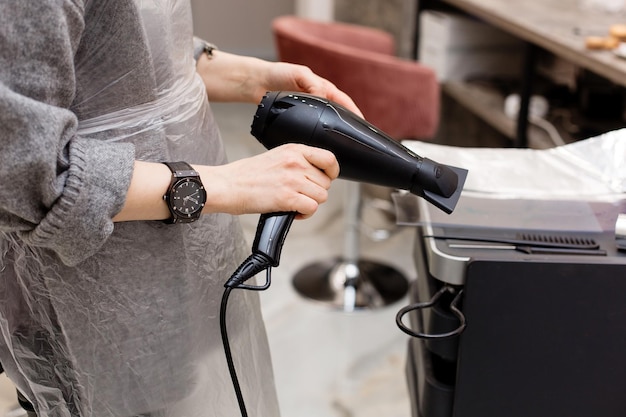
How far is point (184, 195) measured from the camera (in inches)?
24.7

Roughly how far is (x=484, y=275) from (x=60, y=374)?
1.52 feet

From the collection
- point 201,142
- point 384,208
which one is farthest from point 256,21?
point 201,142

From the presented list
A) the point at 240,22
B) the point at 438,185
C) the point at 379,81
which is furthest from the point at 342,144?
the point at 240,22

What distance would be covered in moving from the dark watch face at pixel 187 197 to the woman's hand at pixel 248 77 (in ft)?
0.89

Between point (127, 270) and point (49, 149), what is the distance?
7.5 inches

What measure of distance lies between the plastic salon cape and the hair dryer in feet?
0.30

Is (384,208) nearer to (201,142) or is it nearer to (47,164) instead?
(201,142)

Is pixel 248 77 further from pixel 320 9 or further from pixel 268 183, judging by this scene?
pixel 320 9

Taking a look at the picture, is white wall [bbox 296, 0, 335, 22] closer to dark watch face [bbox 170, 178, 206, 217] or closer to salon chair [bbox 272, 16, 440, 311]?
salon chair [bbox 272, 16, 440, 311]

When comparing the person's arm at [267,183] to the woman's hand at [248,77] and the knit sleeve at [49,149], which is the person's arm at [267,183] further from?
the woman's hand at [248,77]

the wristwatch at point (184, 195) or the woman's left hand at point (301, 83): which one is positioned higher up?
the woman's left hand at point (301, 83)

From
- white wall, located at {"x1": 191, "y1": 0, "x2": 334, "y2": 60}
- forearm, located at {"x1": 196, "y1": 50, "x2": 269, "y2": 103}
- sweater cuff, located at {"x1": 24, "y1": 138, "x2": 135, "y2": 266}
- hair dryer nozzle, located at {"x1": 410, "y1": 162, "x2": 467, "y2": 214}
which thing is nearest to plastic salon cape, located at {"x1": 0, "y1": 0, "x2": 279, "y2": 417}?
sweater cuff, located at {"x1": 24, "y1": 138, "x2": 135, "y2": 266}

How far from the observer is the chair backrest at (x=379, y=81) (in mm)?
1672

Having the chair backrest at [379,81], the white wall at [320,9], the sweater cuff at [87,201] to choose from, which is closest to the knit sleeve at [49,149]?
the sweater cuff at [87,201]
